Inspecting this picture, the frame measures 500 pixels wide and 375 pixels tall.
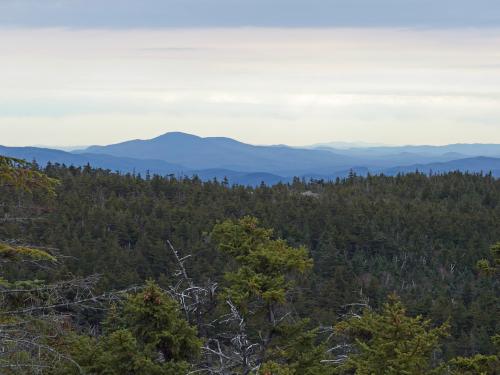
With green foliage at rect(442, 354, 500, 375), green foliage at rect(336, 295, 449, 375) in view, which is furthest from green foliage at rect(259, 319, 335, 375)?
green foliage at rect(442, 354, 500, 375)

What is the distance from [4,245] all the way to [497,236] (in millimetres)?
105253

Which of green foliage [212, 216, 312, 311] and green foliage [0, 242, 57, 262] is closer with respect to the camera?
green foliage [0, 242, 57, 262]

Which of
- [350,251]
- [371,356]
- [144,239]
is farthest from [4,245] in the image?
[350,251]

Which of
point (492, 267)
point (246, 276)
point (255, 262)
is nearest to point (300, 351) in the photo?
point (246, 276)

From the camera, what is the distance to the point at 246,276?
1381 centimetres

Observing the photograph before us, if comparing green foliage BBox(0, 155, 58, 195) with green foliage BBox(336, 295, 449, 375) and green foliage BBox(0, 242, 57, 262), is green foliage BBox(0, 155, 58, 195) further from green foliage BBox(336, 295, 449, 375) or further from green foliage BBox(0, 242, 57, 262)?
green foliage BBox(336, 295, 449, 375)

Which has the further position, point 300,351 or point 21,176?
point 300,351

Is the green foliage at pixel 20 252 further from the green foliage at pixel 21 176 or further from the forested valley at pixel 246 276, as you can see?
the green foliage at pixel 21 176

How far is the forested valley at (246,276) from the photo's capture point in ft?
32.8

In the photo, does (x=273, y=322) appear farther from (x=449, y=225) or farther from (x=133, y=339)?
(x=449, y=225)

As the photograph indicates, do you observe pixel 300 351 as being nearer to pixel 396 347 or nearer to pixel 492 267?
pixel 396 347

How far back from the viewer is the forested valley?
32.8ft

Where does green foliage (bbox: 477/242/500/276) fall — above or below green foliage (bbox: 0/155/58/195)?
below

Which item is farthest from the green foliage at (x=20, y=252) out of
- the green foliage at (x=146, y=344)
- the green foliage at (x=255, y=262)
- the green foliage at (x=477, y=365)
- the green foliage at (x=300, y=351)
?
the green foliage at (x=477, y=365)
